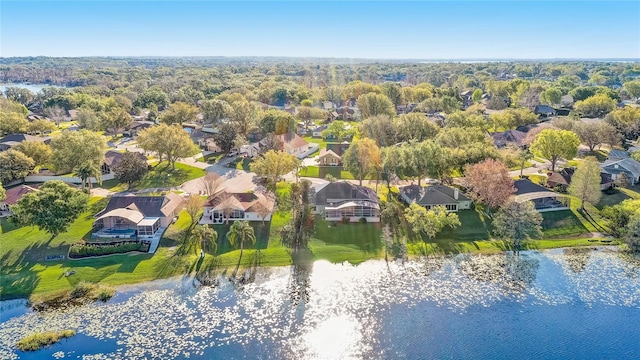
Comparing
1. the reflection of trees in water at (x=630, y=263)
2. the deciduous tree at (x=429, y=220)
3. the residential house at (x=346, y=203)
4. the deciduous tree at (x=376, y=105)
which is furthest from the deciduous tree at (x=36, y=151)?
the reflection of trees in water at (x=630, y=263)

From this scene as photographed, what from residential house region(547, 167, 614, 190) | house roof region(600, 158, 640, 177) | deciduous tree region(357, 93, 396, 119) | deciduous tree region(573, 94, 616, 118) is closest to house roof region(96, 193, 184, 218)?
Result: residential house region(547, 167, 614, 190)

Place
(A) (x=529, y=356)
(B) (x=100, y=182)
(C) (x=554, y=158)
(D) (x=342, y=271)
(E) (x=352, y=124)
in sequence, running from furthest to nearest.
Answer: (E) (x=352, y=124) → (C) (x=554, y=158) → (B) (x=100, y=182) → (D) (x=342, y=271) → (A) (x=529, y=356)

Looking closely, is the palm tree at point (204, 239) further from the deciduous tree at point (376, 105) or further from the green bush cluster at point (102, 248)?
the deciduous tree at point (376, 105)

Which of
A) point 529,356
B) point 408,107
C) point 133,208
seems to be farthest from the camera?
point 408,107

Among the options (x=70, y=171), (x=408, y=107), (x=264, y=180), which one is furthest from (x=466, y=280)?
(x=408, y=107)

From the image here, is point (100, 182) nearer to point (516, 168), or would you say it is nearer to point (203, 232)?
point (203, 232)

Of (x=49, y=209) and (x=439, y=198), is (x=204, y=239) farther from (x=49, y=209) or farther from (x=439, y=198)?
(x=439, y=198)
